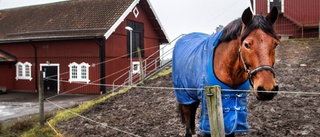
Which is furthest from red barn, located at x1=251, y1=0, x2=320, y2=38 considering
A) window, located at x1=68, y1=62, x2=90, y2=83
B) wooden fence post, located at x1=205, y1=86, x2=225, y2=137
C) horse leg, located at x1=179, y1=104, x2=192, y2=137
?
wooden fence post, located at x1=205, y1=86, x2=225, y2=137

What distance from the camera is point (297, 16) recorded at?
15883mm

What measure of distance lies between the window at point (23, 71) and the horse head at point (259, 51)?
1648cm

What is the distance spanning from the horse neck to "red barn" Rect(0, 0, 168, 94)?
36.2ft

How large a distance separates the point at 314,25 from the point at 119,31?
34.4 ft

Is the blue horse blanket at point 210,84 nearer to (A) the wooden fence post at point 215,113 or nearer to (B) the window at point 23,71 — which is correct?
(A) the wooden fence post at point 215,113

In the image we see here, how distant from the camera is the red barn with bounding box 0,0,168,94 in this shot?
14.7 metres

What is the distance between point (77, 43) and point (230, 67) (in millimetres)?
13412

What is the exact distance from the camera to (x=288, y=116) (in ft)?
16.7

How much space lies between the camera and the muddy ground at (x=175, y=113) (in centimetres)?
472

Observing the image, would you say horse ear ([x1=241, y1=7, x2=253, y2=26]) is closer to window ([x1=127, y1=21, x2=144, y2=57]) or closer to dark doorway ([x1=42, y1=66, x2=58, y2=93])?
window ([x1=127, y1=21, x2=144, y2=57])

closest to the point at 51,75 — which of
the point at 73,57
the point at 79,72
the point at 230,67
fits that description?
the point at 73,57

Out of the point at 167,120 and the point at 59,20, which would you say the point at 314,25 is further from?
the point at 59,20

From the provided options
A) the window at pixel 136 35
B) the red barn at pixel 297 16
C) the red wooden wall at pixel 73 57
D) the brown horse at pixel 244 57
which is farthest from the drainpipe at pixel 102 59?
the brown horse at pixel 244 57

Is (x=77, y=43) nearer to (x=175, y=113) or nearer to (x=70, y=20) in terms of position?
(x=70, y=20)
